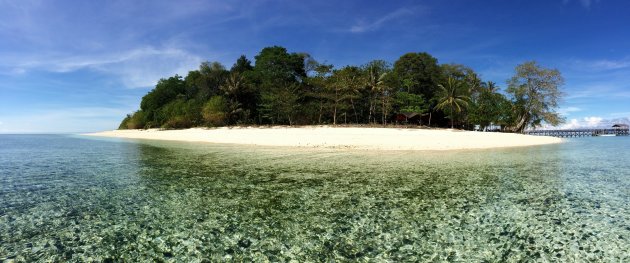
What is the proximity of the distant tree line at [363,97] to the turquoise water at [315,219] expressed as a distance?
43.2 metres

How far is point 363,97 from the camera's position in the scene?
59.7 metres

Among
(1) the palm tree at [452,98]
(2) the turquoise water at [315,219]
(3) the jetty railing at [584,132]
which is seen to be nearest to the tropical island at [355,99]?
(1) the palm tree at [452,98]

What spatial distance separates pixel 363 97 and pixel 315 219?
54000 millimetres

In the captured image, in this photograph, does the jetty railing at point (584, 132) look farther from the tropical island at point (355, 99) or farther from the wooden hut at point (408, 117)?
the wooden hut at point (408, 117)

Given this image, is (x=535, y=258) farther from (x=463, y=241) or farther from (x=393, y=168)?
(x=393, y=168)

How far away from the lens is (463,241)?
19.0ft

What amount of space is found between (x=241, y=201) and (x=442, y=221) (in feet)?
16.8

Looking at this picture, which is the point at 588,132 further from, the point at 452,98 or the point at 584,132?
the point at 452,98

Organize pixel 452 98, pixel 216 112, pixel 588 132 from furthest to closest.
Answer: pixel 588 132
pixel 216 112
pixel 452 98

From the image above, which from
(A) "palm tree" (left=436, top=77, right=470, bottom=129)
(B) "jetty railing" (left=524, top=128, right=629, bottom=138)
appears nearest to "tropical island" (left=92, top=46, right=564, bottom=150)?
(A) "palm tree" (left=436, top=77, right=470, bottom=129)

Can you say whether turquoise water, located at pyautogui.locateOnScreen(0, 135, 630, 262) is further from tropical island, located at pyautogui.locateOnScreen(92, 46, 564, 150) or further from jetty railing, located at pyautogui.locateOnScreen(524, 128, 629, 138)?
jetty railing, located at pyautogui.locateOnScreen(524, 128, 629, 138)

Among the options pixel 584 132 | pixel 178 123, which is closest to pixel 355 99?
pixel 178 123

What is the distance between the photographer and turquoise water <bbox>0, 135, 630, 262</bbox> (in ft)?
17.4

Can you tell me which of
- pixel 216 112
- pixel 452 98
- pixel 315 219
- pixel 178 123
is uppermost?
pixel 452 98
